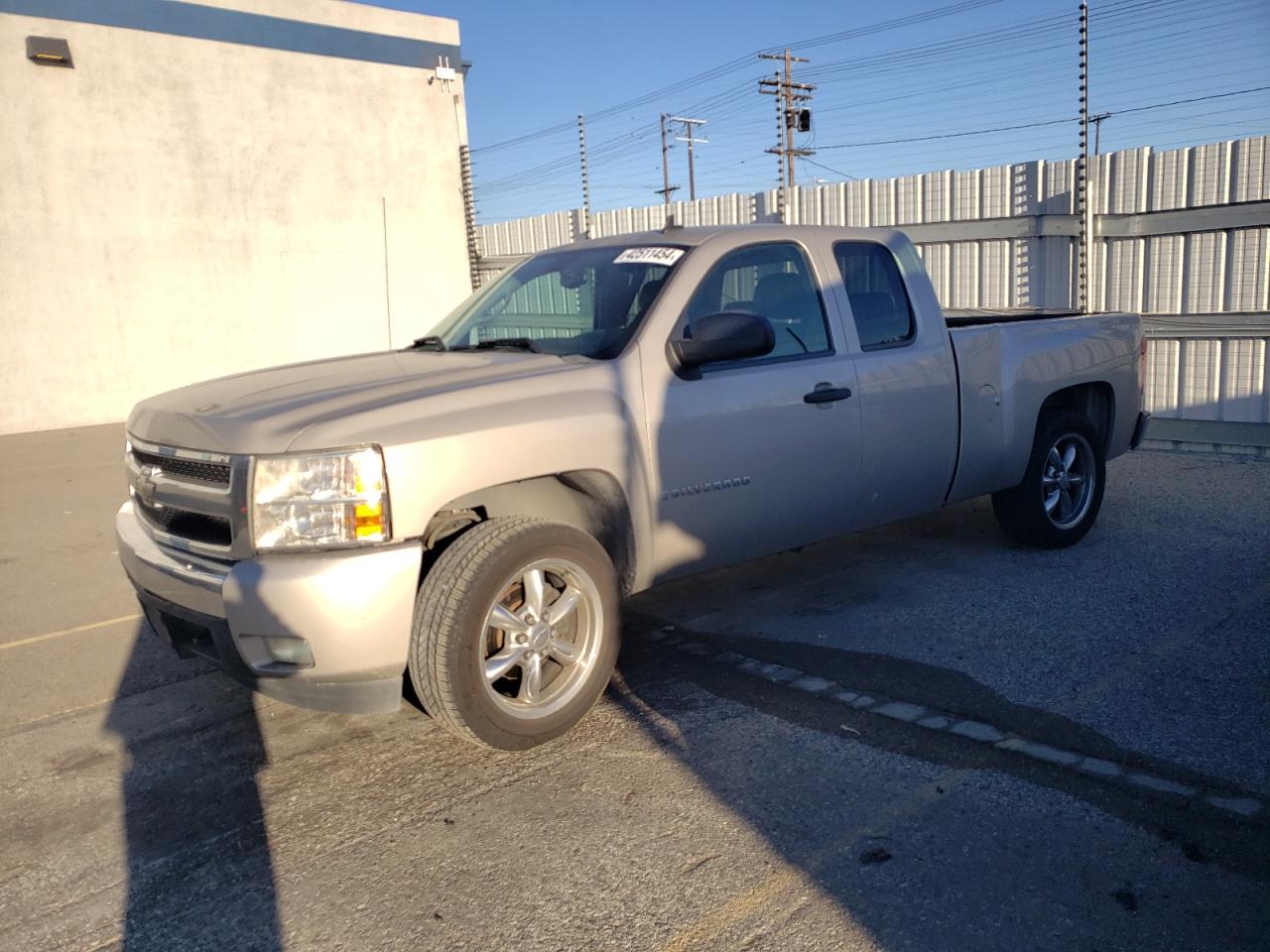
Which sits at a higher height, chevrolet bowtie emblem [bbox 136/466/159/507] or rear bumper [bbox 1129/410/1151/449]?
chevrolet bowtie emblem [bbox 136/466/159/507]

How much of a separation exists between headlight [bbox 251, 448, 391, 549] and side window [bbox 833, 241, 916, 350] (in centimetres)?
265

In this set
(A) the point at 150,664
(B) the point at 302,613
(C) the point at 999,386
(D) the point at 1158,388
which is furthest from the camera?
(D) the point at 1158,388

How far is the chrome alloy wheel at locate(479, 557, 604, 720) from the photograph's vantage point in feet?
12.7

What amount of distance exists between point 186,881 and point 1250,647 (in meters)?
4.27

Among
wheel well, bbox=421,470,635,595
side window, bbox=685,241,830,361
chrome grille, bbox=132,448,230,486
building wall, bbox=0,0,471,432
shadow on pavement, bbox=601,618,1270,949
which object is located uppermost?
building wall, bbox=0,0,471,432

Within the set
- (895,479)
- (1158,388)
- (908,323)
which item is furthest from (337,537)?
(1158,388)

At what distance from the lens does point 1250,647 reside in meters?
4.67

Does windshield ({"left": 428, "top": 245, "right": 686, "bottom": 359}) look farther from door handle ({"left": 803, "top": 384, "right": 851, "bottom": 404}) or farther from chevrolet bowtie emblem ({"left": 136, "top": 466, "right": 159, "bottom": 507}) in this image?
chevrolet bowtie emblem ({"left": 136, "top": 466, "right": 159, "bottom": 507})

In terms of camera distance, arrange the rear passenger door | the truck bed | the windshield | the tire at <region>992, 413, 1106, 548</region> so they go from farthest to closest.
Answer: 1. the truck bed
2. the tire at <region>992, 413, 1106, 548</region>
3. the rear passenger door
4. the windshield

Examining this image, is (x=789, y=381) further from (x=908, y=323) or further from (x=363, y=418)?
(x=363, y=418)

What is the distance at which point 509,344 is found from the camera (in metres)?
4.76

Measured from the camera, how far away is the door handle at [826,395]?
4832mm

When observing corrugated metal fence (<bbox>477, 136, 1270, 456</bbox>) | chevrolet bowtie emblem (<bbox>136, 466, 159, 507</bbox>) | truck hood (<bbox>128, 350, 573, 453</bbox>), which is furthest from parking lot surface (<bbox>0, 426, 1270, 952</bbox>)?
corrugated metal fence (<bbox>477, 136, 1270, 456</bbox>)

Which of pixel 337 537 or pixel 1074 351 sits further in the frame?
pixel 1074 351
